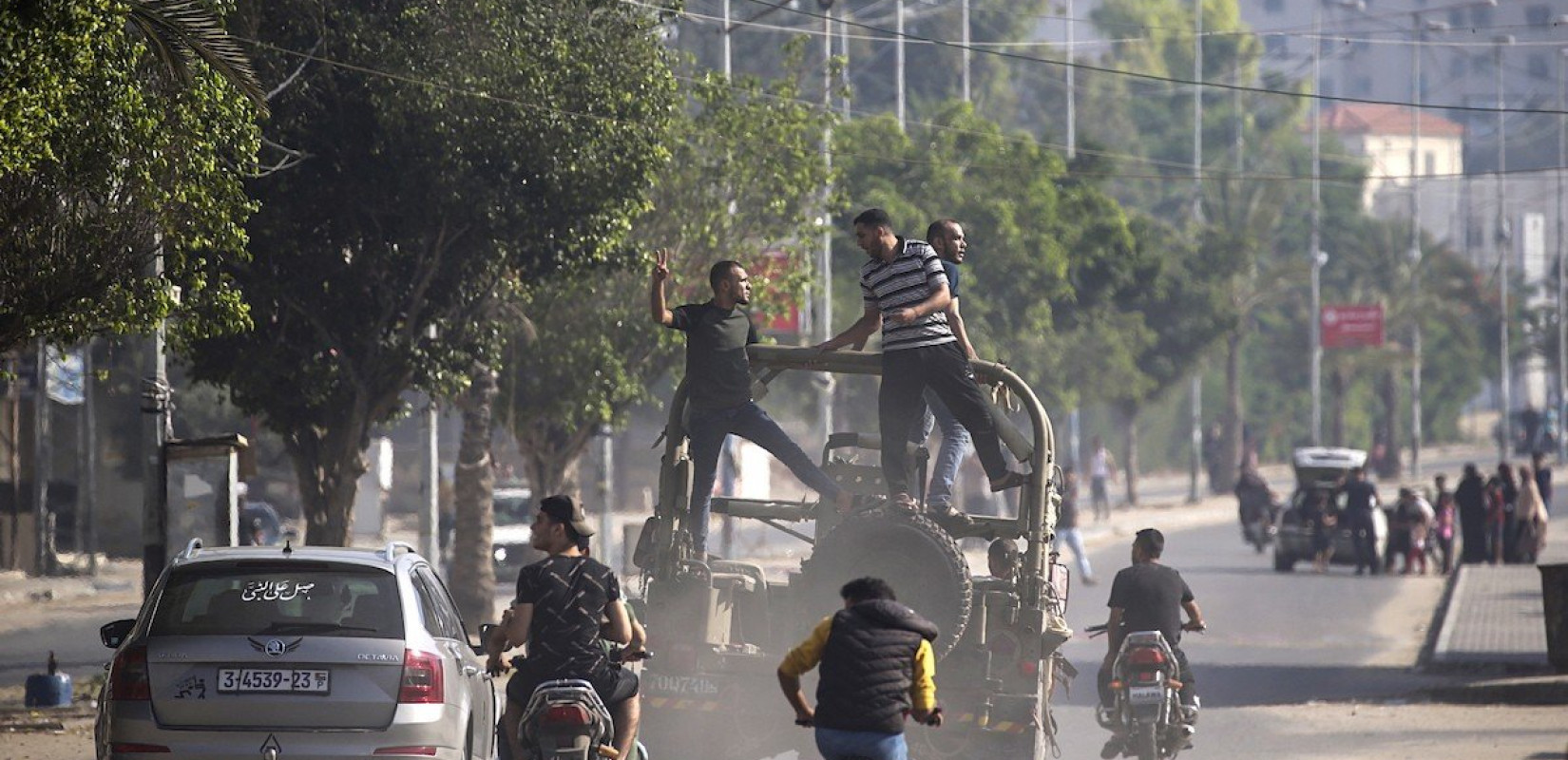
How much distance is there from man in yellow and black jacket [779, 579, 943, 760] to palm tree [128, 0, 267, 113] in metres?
7.04

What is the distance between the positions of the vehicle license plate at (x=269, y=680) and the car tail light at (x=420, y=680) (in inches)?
13.3

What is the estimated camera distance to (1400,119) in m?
134

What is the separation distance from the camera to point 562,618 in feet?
31.1

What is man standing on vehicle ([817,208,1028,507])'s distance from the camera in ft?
39.2

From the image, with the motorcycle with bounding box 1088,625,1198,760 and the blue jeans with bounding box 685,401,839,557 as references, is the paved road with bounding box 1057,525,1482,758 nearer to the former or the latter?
the motorcycle with bounding box 1088,625,1198,760

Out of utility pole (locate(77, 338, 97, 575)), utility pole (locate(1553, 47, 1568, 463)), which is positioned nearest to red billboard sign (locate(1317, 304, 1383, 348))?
utility pole (locate(1553, 47, 1568, 463))

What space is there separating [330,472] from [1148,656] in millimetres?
9258

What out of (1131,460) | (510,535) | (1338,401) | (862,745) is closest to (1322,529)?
(510,535)

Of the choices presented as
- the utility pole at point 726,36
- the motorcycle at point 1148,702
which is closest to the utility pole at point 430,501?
the utility pole at point 726,36

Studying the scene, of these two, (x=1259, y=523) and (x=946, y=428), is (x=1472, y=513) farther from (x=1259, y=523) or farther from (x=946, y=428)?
(x=946, y=428)

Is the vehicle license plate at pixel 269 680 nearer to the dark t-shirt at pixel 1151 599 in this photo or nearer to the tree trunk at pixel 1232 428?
the dark t-shirt at pixel 1151 599

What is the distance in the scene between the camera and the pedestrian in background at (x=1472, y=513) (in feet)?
110

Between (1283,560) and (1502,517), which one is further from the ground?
(1502,517)

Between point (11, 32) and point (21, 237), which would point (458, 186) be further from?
point (11, 32)
